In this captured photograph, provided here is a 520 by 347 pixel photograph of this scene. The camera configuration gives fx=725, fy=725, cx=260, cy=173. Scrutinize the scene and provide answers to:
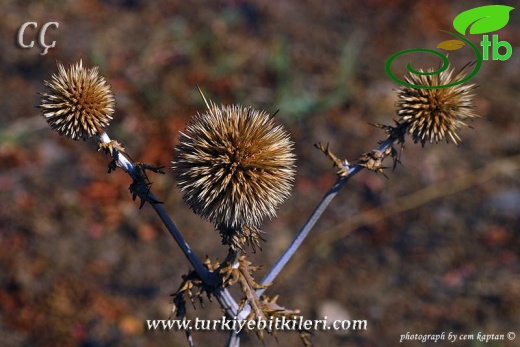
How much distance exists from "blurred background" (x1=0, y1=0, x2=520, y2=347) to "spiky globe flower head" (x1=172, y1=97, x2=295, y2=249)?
238cm

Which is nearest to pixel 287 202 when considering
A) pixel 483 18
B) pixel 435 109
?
pixel 483 18

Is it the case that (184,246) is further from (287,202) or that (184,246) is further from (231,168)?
(287,202)

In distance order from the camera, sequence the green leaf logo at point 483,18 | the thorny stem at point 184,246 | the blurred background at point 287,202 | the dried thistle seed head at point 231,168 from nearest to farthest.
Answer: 1. the thorny stem at point 184,246
2. the dried thistle seed head at point 231,168
3. the green leaf logo at point 483,18
4. the blurred background at point 287,202

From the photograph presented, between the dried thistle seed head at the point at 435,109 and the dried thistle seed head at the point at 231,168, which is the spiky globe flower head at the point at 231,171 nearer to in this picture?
the dried thistle seed head at the point at 231,168

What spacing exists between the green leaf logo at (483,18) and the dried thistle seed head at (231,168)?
253cm

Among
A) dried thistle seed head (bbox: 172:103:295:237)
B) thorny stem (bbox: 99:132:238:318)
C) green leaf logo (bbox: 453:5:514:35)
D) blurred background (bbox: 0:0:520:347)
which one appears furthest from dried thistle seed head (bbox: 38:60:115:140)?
green leaf logo (bbox: 453:5:514:35)

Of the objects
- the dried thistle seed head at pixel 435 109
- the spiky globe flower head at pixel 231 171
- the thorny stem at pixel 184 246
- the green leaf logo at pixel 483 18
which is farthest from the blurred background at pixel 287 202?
the dried thistle seed head at pixel 435 109

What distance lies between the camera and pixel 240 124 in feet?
6.84

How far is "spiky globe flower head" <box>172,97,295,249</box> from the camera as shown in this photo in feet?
6.70

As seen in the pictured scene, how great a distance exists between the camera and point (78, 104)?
1.99 meters

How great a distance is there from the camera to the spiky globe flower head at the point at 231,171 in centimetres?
204

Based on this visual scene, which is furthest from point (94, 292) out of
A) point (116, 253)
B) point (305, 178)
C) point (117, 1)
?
point (117, 1)

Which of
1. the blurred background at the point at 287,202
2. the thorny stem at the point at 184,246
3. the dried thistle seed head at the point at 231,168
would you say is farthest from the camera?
the blurred background at the point at 287,202

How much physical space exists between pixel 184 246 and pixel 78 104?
490 mm
